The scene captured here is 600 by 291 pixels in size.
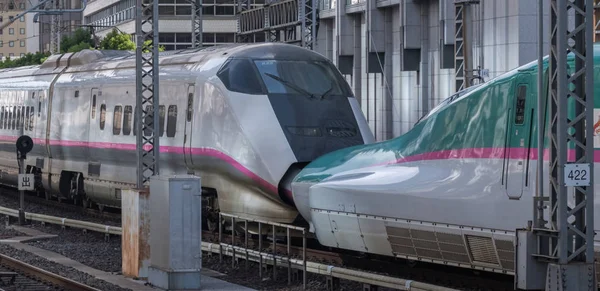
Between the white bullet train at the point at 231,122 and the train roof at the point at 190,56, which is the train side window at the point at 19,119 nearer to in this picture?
the train roof at the point at 190,56

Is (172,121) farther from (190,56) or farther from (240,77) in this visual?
(240,77)

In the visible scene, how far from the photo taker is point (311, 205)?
1648 cm

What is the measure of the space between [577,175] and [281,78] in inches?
379

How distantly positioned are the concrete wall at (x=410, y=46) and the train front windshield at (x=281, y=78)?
1251 centimetres

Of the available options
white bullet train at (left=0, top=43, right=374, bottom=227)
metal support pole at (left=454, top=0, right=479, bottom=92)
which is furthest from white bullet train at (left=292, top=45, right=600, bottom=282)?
metal support pole at (left=454, top=0, right=479, bottom=92)

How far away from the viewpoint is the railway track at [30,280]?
16141 millimetres

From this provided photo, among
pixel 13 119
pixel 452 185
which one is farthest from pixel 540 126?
pixel 13 119

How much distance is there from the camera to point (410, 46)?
39812 millimetres

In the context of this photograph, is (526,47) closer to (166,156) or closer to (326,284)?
(166,156)

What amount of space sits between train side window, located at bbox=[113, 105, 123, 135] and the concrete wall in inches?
470

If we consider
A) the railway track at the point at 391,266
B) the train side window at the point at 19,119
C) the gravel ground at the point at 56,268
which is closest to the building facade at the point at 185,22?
the train side window at the point at 19,119

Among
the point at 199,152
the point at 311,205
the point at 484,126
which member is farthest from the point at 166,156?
the point at 484,126

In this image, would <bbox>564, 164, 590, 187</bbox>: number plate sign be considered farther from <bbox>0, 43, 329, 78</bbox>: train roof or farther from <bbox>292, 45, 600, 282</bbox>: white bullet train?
<bbox>0, 43, 329, 78</bbox>: train roof

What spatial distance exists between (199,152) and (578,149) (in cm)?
1015
